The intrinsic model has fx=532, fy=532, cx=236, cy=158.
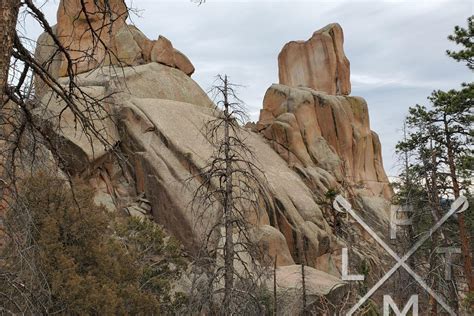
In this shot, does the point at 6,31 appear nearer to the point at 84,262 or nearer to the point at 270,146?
the point at 84,262

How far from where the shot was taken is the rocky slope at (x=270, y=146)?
25.4 meters

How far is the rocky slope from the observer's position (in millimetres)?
25438

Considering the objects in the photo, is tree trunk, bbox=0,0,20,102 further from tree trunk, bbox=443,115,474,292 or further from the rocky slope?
tree trunk, bbox=443,115,474,292

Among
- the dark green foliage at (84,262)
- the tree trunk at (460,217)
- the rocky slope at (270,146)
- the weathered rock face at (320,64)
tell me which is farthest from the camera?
the weathered rock face at (320,64)

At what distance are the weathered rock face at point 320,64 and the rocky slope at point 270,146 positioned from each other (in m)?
0.10

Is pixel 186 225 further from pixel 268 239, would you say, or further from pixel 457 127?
pixel 457 127

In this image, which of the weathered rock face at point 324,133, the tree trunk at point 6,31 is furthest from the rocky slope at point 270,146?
the tree trunk at point 6,31

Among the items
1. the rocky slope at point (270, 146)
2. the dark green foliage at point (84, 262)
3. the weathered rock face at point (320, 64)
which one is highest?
the weathered rock face at point (320, 64)

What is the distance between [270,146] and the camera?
3712 centimetres

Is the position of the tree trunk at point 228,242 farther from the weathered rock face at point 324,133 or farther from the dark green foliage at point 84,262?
the weathered rock face at point 324,133

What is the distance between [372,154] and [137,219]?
28.7 meters

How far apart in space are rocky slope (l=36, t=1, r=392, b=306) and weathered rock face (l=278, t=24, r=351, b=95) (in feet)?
0.33

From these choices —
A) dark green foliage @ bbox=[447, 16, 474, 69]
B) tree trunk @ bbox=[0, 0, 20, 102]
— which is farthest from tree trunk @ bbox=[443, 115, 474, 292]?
tree trunk @ bbox=[0, 0, 20, 102]

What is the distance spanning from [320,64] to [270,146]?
1489 cm
